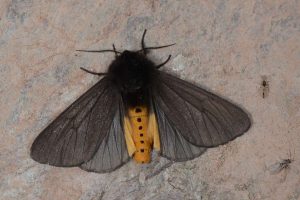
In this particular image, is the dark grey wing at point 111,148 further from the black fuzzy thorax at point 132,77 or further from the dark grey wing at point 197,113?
the dark grey wing at point 197,113

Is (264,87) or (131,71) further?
(264,87)

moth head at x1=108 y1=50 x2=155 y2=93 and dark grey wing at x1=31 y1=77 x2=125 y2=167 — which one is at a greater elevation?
moth head at x1=108 y1=50 x2=155 y2=93

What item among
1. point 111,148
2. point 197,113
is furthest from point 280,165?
point 111,148

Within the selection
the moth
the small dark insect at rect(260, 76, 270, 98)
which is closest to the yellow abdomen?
the moth

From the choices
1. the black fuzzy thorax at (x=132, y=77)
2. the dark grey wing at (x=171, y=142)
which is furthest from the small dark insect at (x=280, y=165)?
the black fuzzy thorax at (x=132, y=77)

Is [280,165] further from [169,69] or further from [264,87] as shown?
[169,69]

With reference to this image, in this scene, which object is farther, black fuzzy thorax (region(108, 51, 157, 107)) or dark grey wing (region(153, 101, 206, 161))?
dark grey wing (region(153, 101, 206, 161))

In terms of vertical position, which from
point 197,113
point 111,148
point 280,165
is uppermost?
point 197,113

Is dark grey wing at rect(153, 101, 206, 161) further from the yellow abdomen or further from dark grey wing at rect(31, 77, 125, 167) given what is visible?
dark grey wing at rect(31, 77, 125, 167)
